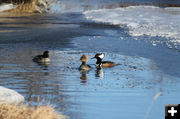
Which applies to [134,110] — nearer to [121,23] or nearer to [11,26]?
[11,26]

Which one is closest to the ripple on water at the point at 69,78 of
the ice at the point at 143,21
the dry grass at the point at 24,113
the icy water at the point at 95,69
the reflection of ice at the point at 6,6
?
the icy water at the point at 95,69

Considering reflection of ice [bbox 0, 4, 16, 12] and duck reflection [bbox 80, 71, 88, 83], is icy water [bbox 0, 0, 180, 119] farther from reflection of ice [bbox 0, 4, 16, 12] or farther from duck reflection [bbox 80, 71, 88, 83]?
reflection of ice [bbox 0, 4, 16, 12]

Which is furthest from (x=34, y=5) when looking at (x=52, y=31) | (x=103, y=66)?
(x=103, y=66)

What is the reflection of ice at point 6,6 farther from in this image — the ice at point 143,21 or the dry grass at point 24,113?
the dry grass at point 24,113

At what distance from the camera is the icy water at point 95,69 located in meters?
7.92

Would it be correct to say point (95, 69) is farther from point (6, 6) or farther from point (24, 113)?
point (6, 6)

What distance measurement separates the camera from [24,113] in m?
6.42

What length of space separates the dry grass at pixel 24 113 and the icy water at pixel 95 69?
0.35m

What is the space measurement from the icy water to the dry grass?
0.35m

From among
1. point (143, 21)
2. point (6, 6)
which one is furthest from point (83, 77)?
point (6, 6)

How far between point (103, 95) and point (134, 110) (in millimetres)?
1307

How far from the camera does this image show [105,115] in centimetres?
718

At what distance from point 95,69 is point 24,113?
6298 mm

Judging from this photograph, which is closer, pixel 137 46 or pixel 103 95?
pixel 103 95
